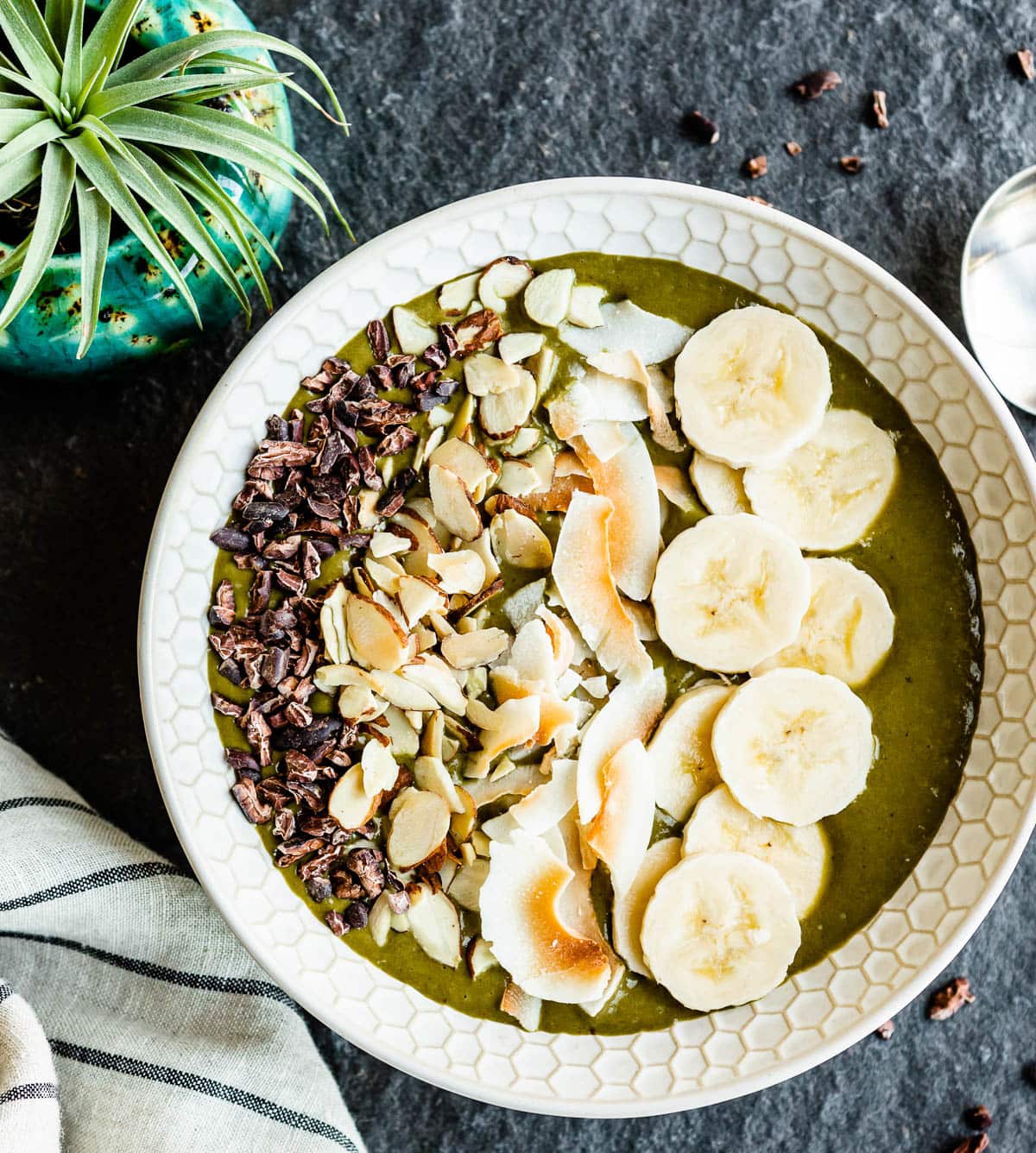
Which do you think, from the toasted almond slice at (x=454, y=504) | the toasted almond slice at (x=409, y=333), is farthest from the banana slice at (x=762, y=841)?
the toasted almond slice at (x=409, y=333)

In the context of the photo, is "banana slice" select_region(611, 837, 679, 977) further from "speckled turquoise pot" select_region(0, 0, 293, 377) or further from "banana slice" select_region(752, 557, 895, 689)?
"speckled turquoise pot" select_region(0, 0, 293, 377)

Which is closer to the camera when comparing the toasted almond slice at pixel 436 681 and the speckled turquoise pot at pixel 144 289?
the speckled turquoise pot at pixel 144 289

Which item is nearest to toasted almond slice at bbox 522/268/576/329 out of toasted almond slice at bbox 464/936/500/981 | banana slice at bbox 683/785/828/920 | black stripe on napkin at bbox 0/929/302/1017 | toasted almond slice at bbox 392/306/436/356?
toasted almond slice at bbox 392/306/436/356

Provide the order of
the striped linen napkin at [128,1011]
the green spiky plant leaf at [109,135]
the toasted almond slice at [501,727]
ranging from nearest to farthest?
the green spiky plant leaf at [109,135] < the toasted almond slice at [501,727] < the striped linen napkin at [128,1011]

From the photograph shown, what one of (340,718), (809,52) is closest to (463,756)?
(340,718)

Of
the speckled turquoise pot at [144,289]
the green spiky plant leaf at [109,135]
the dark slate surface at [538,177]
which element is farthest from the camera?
the dark slate surface at [538,177]

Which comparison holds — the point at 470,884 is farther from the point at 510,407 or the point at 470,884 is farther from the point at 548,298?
the point at 548,298

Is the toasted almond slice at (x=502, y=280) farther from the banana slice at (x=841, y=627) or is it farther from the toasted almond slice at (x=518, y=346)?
the banana slice at (x=841, y=627)
